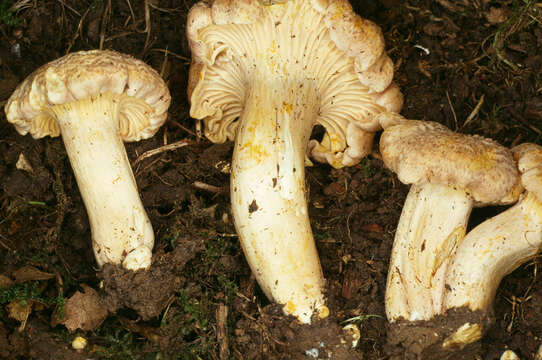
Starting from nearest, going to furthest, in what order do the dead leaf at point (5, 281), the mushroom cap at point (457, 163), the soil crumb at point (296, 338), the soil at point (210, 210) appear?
the mushroom cap at point (457, 163) < the soil crumb at point (296, 338) < the soil at point (210, 210) < the dead leaf at point (5, 281)

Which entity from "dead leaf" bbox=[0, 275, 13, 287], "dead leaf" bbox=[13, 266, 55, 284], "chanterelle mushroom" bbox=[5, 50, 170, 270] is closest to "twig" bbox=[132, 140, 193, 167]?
"chanterelle mushroom" bbox=[5, 50, 170, 270]

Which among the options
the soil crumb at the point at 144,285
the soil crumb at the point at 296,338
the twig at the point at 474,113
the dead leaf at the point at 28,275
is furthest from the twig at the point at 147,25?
the twig at the point at 474,113

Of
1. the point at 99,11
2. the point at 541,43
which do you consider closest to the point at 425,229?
the point at 541,43

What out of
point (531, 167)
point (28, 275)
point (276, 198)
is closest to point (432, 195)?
point (531, 167)

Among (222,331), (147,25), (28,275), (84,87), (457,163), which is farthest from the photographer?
(147,25)

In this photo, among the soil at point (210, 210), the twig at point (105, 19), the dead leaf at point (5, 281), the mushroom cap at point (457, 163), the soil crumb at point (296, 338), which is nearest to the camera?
the mushroom cap at point (457, 163)

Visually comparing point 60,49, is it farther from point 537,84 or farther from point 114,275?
point 537,84

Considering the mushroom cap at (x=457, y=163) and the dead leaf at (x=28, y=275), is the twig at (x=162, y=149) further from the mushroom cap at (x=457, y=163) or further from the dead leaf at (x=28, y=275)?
the mushroom cap at (x=457, y=163)

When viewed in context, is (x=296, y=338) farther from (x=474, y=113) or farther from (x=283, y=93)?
(x=474, y=113)
